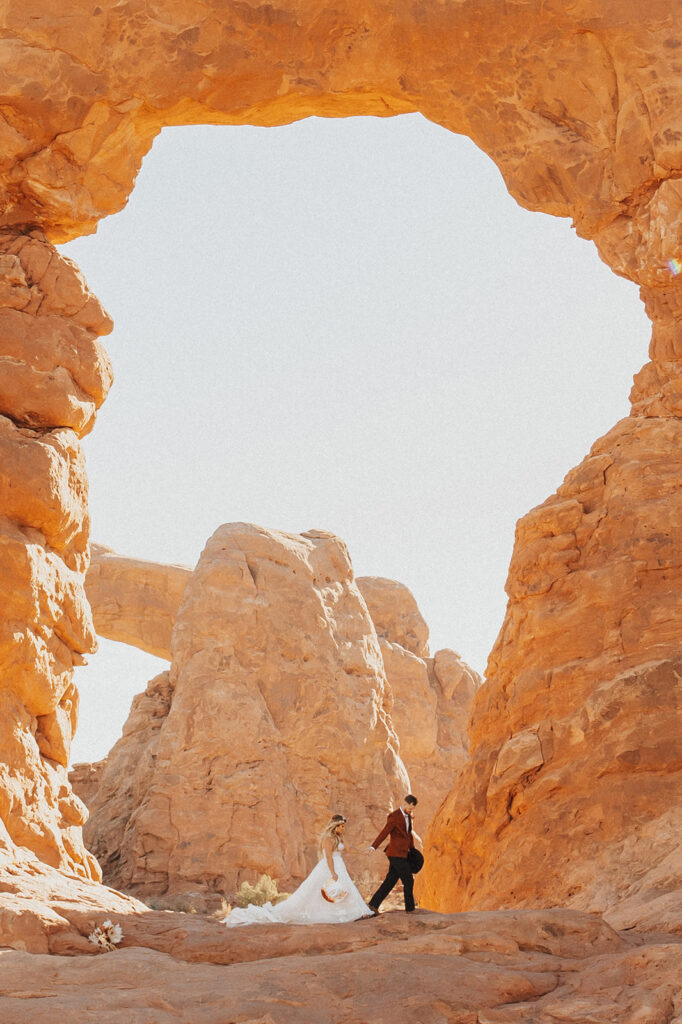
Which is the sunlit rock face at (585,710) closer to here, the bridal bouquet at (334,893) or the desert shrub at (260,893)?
the bridal bouquet at (334,893)

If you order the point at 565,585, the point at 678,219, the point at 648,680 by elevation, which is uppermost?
the point at 678,219

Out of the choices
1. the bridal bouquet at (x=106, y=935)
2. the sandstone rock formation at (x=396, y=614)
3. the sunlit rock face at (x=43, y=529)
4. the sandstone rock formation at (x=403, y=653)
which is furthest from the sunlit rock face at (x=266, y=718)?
the bridal bouquet at (x=106, y=935)

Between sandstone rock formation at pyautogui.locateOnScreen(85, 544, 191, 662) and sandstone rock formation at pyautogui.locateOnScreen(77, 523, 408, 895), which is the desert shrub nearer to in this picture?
sandstone rock formation at pyautogui.locateOnScreen(77, 523, 408, 895)

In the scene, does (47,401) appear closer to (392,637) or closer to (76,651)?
(76,651)

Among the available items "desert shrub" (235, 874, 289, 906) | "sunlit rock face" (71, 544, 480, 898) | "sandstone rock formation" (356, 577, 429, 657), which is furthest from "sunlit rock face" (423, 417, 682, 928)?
"sandstone rock formation" (356, 577, 429, 657)

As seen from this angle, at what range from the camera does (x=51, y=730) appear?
11766 mm

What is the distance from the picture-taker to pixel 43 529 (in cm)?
1192

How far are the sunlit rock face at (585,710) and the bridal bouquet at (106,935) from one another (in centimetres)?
427

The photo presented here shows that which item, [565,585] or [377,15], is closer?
[565,585]

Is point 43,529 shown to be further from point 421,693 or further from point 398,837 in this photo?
point 421,693

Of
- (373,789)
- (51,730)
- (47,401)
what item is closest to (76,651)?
(51,730)

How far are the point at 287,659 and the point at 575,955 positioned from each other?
15.3 metres

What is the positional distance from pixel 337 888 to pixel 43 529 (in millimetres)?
5010

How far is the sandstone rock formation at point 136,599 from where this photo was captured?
30844 mm
